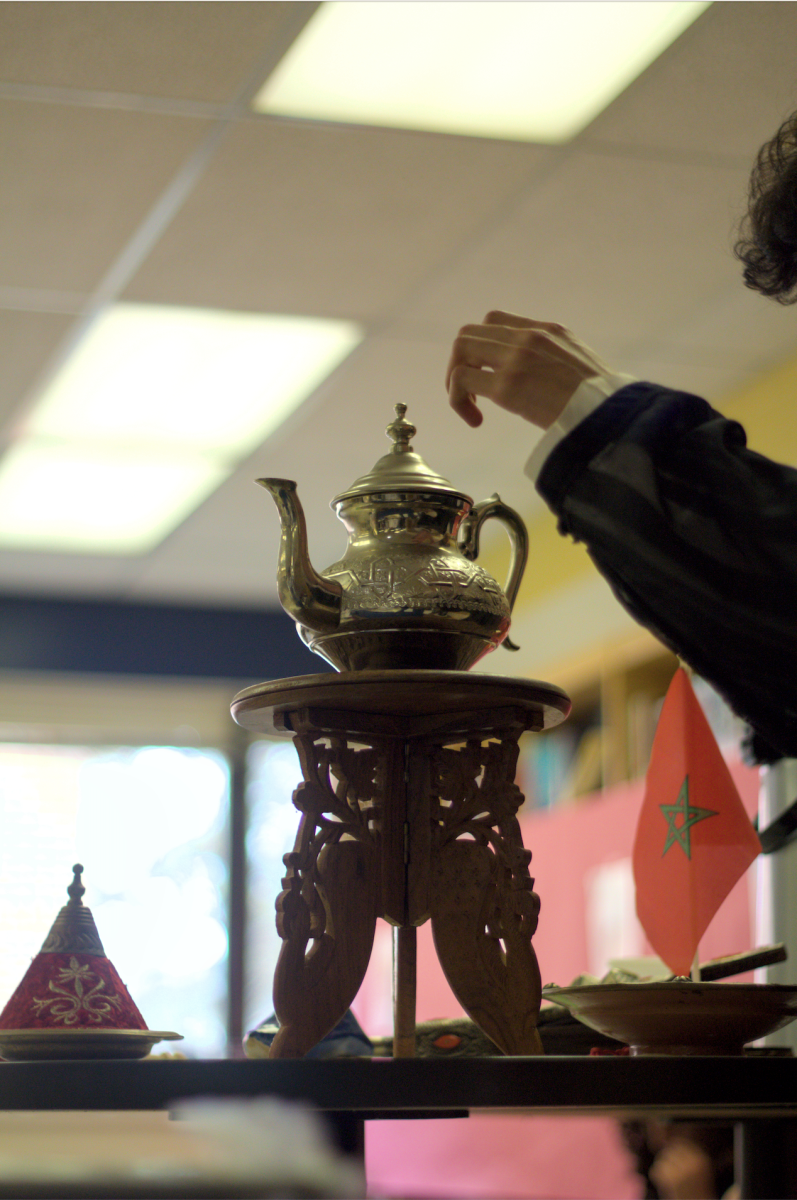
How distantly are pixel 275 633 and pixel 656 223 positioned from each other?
10.9 ft

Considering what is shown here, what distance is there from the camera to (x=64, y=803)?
5633 mm

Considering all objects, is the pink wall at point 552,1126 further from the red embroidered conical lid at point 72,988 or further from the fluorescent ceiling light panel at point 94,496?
the red embroidered conical lid at point 72,988

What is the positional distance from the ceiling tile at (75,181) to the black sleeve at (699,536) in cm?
202

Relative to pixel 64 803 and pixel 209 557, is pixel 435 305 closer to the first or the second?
pixel 209 557

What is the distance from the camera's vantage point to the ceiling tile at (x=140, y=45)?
86.1 inches

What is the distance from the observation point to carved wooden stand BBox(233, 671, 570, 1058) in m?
1.11

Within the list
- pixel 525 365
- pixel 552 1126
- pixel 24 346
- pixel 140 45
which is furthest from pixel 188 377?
pixel 525 365

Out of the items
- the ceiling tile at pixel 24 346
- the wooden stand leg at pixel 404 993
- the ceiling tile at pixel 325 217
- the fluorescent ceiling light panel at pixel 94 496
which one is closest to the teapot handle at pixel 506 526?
the wooden stand leg at pixel 404 993

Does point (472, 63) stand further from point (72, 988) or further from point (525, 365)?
point (72, 988)

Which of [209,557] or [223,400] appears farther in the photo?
[209,557]

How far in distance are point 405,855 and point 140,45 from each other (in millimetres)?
1642

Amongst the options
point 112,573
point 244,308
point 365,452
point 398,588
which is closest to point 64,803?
point 112,573

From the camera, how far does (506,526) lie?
1.28 metres

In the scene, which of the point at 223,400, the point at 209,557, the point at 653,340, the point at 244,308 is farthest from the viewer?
the point at 209,557
